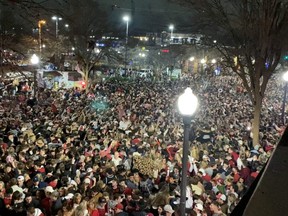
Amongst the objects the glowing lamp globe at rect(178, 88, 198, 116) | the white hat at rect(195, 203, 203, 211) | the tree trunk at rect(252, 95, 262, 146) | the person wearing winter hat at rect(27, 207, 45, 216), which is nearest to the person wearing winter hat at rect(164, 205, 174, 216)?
the white hat at rect(195, 203, 203, 211)

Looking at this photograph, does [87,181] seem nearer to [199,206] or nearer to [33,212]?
[33,212]

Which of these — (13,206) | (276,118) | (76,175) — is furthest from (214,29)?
(13,206)

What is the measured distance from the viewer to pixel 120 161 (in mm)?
9922

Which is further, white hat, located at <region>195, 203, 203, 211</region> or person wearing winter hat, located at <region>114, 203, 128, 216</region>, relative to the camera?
white hat, located at <region>195, 203, 203, 211</region>

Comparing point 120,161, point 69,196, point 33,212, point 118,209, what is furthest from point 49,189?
point 120,161

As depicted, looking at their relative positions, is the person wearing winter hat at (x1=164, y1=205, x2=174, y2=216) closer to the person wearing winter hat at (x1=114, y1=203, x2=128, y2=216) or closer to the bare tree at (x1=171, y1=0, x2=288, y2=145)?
the person wearing winter hat at (x1=114, y1=203, x2=128, y2=216)

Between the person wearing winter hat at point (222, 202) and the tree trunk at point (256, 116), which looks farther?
the tree trunk at point (256, 116)

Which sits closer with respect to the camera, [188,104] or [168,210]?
[188,104]

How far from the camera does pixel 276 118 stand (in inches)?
717

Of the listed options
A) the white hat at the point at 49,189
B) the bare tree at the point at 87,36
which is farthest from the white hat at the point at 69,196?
the bare tree at the point at 87,36

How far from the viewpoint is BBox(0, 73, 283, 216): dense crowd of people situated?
7.04 metres

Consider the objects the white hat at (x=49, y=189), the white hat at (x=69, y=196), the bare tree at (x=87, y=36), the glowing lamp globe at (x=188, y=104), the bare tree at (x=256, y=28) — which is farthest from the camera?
the bare tree at (x=87, y=36)

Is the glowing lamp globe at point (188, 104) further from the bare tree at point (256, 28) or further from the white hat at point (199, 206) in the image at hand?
the bare tree at point (256, 28)

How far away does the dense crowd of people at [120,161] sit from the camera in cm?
704
